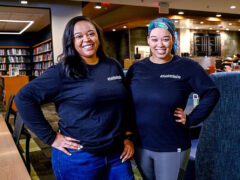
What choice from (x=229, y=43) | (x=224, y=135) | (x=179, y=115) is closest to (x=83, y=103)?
(x=179, y=115)

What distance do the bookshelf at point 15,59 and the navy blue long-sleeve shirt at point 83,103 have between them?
11.1 meters

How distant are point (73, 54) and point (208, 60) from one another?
708 centimetres

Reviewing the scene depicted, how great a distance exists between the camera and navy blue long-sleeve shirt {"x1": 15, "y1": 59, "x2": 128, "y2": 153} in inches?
54.3

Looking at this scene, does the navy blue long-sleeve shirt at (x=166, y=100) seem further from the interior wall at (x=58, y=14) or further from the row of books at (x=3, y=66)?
the row of books at (x=3, y=66)

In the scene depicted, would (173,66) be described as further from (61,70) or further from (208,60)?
(208,60)

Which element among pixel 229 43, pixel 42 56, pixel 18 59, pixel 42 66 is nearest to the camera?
pixel 42 56

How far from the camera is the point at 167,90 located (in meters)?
1.46

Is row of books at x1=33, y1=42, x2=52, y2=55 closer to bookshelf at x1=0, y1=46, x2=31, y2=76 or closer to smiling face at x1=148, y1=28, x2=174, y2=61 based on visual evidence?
bookshelf at x1=0, y1=46, x2=31, y2=76

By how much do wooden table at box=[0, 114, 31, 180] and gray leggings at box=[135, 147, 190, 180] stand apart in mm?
607

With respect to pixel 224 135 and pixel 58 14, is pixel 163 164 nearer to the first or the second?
pixel 224 135

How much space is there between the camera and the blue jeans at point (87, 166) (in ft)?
4.61

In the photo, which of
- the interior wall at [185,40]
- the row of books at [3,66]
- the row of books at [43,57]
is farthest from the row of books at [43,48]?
the interior wall at [185,40]

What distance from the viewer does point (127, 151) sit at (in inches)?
59.6

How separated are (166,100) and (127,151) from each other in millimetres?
342
